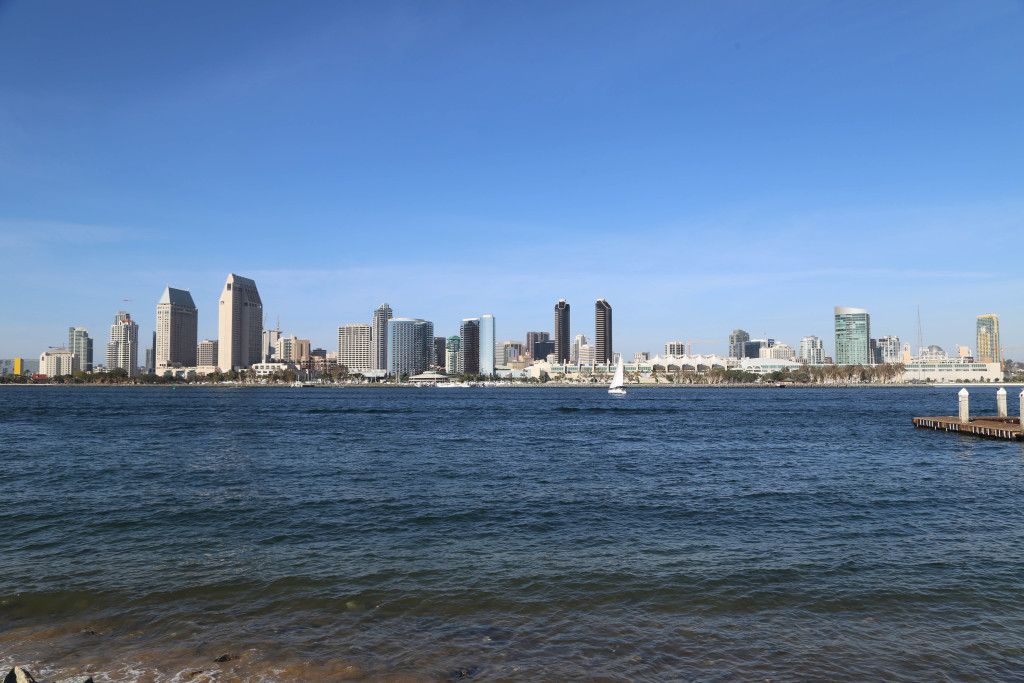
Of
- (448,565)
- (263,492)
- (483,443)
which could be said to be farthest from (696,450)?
(448,565)

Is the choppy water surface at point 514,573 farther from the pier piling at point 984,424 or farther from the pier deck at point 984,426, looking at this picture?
the pier piling at point 984,424

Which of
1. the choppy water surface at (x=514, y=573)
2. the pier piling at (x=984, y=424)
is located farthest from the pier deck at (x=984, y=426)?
the choppy water surface at (x=514, y=573)

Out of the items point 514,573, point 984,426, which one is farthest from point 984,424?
point 514,573

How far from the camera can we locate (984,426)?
4988cm

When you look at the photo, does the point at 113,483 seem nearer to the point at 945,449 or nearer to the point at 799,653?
the point at 799,653

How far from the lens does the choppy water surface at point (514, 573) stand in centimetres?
1098

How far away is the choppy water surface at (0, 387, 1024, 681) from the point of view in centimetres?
1098

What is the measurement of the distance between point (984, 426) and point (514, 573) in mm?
49895

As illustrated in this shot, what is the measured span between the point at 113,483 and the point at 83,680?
2266cm

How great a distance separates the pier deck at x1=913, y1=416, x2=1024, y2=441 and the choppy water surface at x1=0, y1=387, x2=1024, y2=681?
1536 centimetres

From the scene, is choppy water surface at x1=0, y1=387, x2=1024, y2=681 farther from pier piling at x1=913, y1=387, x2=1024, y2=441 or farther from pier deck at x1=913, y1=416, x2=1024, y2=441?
pier piling at x1=913, y1=387, x2=1024, y2=441

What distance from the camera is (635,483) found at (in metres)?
29.3

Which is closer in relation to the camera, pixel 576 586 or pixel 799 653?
pixel 799 653

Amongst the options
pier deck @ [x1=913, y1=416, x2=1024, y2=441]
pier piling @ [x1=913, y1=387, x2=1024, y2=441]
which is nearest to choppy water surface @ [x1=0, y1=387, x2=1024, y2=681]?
pier deck @ [x1=913, y1=416, x2=1024, y2=441]
